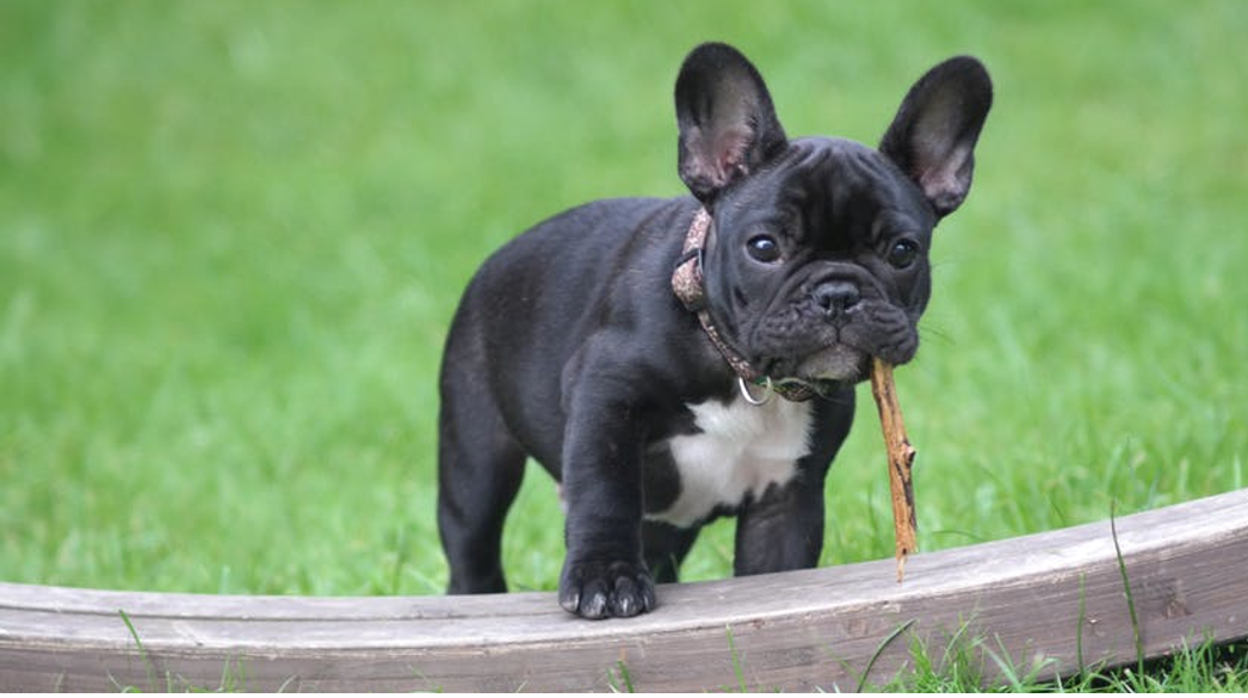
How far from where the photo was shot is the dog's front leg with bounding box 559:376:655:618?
3.54 meters

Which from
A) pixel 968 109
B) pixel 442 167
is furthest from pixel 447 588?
pixel 442 167

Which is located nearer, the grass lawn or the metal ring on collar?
the metal ring on collar

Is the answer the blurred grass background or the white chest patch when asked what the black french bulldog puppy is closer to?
the white chest patch

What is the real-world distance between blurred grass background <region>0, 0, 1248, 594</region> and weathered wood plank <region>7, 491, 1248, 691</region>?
46.1 inches

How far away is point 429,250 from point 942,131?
21.0 ft

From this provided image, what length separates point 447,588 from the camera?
4.82 meters

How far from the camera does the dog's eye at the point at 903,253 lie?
352 cm

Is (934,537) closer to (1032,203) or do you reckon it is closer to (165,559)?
(165,559)

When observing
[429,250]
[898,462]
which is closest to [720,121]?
[898,462]

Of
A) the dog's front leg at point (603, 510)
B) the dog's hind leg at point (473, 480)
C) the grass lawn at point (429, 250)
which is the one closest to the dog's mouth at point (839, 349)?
the dog's front leg at point (603, 510)

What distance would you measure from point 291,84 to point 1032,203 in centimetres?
543

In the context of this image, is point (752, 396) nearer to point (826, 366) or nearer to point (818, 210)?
point (826, 366)

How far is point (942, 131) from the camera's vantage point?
374 centimetres

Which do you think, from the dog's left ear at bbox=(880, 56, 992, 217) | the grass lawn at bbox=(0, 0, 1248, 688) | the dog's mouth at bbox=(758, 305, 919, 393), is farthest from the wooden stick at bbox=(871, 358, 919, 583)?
the grass lawn at bbox=(0, 0, 1248, 688)
